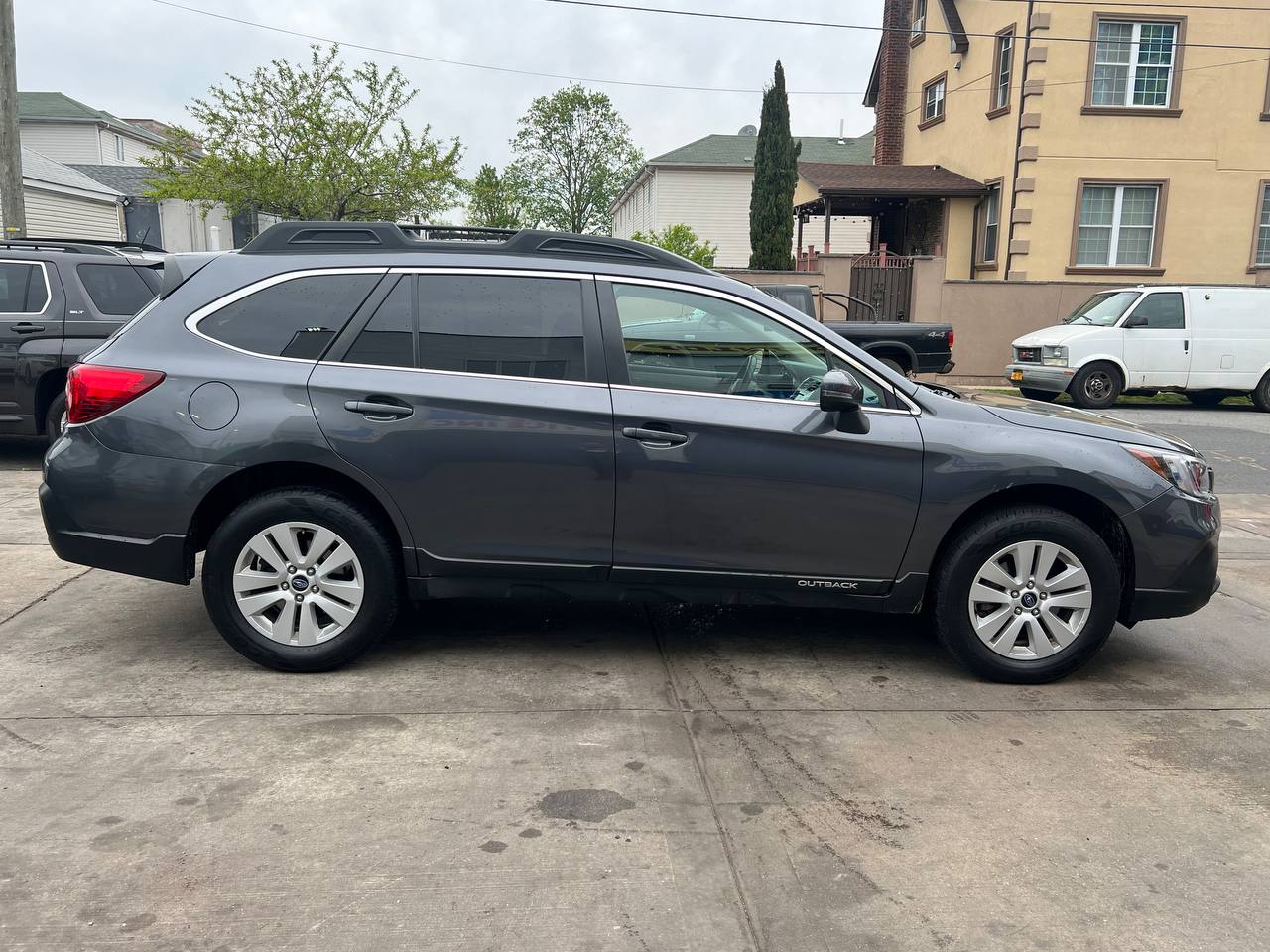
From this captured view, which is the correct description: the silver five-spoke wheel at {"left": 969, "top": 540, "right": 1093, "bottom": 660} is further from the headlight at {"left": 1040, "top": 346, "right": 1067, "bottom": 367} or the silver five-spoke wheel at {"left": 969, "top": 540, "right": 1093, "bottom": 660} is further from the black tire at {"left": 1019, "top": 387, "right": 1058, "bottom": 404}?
the black tire at {"left": 1019, "top": 387, "right": 1058, "bottom": 404}

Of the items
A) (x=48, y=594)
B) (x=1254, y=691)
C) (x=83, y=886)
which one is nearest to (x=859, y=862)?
(x=83, y=886)

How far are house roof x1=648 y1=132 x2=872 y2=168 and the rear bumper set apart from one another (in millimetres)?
39072

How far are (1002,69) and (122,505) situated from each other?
72.4ft

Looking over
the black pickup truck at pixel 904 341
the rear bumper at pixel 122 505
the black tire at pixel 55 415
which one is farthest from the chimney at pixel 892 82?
the rear bumper at pixel 122 505

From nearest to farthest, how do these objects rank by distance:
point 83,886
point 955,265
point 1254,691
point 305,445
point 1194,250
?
point 83,886 < point 305,445 < point 1254,691 < point 1194,250 < point 955,265

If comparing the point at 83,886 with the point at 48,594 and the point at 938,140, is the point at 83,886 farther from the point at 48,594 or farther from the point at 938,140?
the point at 938,140

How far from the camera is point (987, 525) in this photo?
14.4ft

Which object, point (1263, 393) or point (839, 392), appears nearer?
point (839, 392)

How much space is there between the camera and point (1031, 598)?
4430 mm

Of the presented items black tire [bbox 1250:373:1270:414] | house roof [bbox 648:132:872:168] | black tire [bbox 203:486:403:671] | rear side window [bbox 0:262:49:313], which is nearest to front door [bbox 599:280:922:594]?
black tire [bbox 203:486:403:671]

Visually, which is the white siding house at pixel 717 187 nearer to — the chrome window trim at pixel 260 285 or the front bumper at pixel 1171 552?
the front bumper at pixel 1171 552

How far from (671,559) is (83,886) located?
2.41 m

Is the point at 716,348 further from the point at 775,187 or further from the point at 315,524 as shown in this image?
the point at 775,187

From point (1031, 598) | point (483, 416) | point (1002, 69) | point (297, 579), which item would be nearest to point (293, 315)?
point (483, 416)
